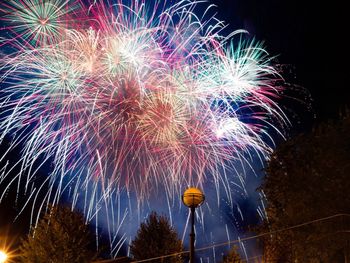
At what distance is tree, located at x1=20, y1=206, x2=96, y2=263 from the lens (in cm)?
2381

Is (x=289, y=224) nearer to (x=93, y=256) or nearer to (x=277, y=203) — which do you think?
(x=277, y=203)

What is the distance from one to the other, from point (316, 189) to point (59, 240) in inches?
548

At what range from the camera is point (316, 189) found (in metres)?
16.9

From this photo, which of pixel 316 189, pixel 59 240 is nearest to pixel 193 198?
pixel 316 189

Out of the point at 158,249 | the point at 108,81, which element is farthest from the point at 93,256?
the point at 108,81

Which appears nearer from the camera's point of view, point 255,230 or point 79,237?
point 255,230

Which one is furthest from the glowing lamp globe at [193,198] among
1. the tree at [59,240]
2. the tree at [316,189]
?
the tree at [59,240]

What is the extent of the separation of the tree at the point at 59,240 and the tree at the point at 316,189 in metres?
10.7

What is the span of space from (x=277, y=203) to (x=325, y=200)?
17.0 feet

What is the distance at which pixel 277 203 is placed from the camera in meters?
21.5

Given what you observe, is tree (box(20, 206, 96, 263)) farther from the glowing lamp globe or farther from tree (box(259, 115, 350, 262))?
the glowing lamp globe

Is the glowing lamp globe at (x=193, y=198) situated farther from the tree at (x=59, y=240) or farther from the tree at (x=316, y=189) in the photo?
the tree at (x=59, y=240)

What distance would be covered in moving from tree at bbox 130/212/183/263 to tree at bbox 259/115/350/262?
876 centimetres

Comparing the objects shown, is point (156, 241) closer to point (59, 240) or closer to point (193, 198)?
point (59, 240)
